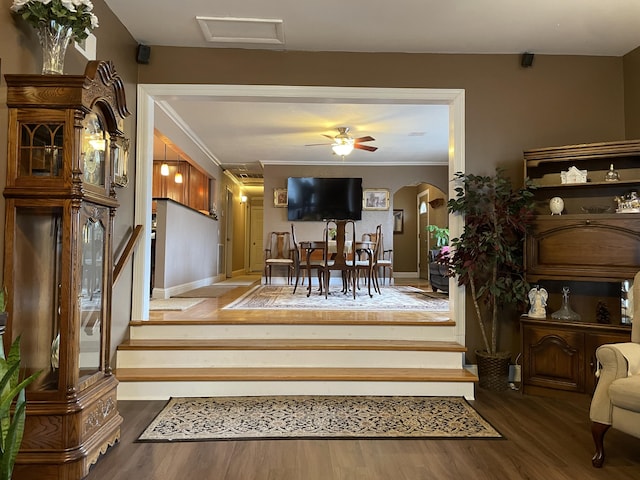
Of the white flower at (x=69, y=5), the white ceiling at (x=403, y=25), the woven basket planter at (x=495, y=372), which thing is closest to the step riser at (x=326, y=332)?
the woven basket planter at (x=495, y=372)

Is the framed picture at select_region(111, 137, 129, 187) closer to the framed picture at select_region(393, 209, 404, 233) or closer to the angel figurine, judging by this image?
the angel figurine

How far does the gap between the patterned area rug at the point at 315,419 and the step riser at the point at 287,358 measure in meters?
0.30

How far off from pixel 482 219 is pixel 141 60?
10.2 feet

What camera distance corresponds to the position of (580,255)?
10.3ft

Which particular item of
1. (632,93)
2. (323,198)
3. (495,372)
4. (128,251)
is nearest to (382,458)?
Answer: (495,372)

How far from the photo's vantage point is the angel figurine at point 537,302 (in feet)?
10.7

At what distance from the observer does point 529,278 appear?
330cm

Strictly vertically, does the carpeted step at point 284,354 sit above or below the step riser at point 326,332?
below

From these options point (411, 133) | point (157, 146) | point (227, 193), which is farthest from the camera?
point (227, 193)

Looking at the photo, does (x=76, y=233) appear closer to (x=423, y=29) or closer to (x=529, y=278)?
(x=423, y=29)

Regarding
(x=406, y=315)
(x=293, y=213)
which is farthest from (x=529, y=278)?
(x=293, y=213)

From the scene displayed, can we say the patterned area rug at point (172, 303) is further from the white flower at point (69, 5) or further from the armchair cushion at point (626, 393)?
the armchair cushion at point (626, 393)

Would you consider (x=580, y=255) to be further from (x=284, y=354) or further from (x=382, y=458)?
(x=284, y=354)

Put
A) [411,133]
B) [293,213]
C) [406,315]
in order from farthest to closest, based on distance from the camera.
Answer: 1. [293,213]
2. [411,133]
3. [406,315]
